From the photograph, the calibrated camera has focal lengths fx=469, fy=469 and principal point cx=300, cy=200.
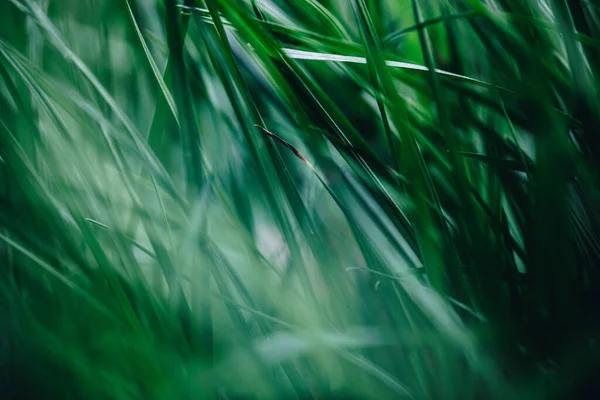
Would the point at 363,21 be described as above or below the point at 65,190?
above

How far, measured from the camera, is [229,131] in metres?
0.36

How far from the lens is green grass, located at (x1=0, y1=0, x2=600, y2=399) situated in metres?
0.28

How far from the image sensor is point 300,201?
12.4 inches

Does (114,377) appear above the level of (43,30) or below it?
below

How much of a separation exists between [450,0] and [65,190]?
12.1 inches

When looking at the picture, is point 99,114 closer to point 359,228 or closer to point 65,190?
point 65,190

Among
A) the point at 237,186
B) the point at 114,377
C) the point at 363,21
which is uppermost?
the point at 363,21

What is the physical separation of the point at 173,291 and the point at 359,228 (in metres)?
0.13

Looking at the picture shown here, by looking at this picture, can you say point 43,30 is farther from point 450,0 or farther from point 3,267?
point 450,0

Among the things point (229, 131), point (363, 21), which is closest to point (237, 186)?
point (229, 131)

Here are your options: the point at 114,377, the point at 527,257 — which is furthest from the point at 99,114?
the point at 527,257

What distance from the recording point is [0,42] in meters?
0.33

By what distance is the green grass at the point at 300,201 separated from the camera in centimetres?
28

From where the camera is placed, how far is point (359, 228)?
0.31 m
